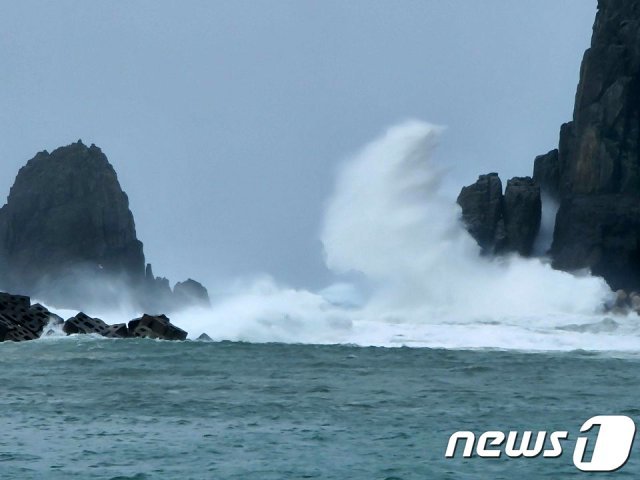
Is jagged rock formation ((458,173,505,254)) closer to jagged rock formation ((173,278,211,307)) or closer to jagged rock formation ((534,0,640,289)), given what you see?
jagged rock formation ((534,0,640,289))

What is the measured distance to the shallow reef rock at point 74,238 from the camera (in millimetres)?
148875

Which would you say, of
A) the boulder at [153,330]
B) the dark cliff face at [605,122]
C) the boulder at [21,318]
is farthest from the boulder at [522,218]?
the boulder at [21,318]

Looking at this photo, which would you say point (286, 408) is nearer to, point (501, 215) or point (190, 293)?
point (501, 215)

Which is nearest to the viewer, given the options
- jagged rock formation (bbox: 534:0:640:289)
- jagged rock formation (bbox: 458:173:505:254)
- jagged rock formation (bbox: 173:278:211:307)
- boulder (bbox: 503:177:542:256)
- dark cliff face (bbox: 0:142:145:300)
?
jagged rock formation (bbox: 534:0:640:289)

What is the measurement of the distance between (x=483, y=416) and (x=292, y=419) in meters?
5.38

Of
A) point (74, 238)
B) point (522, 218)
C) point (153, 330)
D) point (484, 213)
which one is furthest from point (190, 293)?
point (153, 330)

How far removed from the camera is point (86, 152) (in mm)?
158125

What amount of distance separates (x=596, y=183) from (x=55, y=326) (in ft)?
170

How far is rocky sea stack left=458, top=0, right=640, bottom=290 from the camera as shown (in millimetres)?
110375

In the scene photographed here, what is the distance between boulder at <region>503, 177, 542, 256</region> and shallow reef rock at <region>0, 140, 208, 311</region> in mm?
42304

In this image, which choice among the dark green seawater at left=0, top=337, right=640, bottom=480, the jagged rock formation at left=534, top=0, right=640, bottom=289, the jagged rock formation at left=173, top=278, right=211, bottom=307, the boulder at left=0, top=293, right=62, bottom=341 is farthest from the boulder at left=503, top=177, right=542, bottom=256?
the dark green seawater at left=0, top=337, right=640, bottom=480

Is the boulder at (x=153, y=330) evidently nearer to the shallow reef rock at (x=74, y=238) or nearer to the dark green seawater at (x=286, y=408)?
the dark green seawater at (x=286, y=408)

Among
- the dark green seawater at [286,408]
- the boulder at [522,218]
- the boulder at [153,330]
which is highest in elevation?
the boulder at [522,218]

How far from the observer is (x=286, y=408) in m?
41.3
